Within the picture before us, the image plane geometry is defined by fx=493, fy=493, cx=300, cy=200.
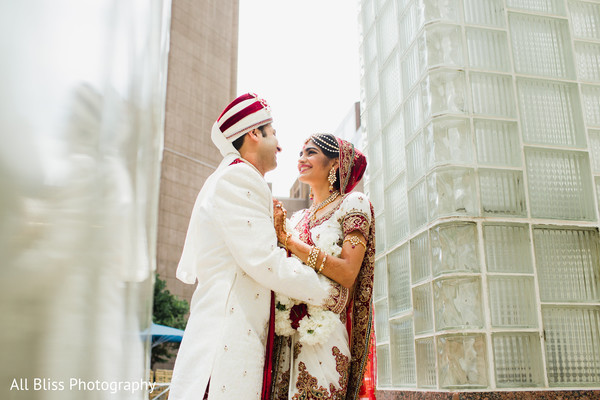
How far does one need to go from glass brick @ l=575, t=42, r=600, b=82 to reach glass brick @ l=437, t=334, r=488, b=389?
142 centimetres

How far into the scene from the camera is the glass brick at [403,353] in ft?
7.86

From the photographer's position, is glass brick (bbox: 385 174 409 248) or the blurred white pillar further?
glass brick (bbox: 385 174 409 248)

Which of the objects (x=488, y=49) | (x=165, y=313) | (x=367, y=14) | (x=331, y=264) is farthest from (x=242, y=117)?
(x=165, y=313)

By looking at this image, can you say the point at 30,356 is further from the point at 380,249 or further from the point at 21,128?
the point at 380,249

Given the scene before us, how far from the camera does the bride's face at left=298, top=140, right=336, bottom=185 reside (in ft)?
7.08

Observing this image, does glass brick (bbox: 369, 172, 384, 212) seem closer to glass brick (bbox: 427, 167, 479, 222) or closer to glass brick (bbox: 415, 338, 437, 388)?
glass brick (bbox: 427, 167, 479, 222)

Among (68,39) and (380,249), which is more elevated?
(380,249)

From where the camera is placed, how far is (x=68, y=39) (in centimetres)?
26

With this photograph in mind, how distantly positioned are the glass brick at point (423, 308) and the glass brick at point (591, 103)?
3.72 feet

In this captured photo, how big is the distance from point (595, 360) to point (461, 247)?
70 centimetres

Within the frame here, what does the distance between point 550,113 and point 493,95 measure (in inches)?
11.7

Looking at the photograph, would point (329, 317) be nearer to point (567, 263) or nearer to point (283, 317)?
point (283, 317)

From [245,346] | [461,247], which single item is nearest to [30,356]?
[245,346]

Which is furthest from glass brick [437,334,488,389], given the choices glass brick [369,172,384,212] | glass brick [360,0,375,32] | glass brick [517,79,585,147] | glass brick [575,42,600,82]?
glass brick [360,0,375,32]
